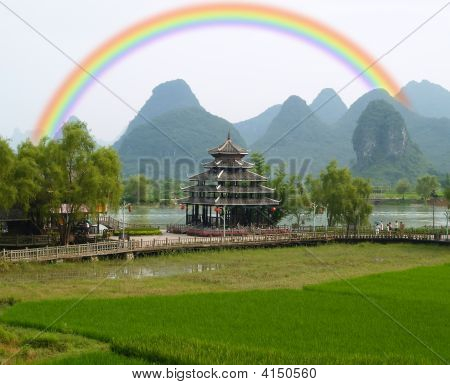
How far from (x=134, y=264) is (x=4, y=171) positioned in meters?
11.0

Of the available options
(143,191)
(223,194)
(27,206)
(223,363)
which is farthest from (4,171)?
(143,191)

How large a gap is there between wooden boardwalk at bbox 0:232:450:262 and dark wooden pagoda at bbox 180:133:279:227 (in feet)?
22.7

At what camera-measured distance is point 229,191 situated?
2416 inches

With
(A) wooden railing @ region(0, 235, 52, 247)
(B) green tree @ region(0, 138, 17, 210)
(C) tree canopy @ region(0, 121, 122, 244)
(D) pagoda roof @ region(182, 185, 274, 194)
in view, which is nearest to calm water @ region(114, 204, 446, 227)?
(D) pagoda roof @ region(182, 185, 274, 194)

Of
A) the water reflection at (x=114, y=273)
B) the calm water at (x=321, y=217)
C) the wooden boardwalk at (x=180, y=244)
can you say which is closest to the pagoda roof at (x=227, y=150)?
the wooden boardwalk at (x=180, y=244)

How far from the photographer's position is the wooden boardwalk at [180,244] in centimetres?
3956

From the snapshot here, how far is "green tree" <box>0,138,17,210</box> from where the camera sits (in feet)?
135

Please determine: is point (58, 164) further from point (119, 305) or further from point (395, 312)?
point (395, 312)

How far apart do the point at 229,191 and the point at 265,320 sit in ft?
128

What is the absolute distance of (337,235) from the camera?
196ft

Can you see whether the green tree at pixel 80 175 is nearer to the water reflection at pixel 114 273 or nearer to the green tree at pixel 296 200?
the water reflection at pixel 114 273

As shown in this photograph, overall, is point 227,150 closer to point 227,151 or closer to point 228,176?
point 227,151
